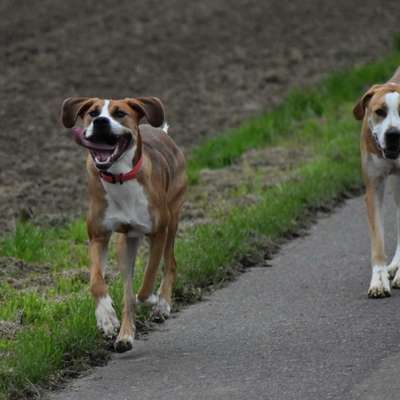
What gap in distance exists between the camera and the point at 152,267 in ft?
27.6

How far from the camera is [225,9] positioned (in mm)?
23328

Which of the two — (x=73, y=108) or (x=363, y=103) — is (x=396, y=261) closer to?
(x=363, y=103)

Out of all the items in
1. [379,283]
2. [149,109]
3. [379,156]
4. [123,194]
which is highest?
[149,109]

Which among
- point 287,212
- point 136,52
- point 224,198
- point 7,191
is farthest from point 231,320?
point 136,52

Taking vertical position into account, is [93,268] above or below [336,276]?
above

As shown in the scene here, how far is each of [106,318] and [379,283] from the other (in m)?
2.13

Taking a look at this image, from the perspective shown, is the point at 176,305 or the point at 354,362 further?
the point at 176,305

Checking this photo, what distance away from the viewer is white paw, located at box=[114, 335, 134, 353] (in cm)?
785

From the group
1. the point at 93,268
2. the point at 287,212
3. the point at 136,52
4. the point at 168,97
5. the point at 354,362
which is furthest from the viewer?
the point at 136,52

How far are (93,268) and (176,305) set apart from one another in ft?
4.03

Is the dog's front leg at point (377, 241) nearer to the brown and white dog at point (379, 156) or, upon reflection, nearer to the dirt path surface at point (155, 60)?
the brown and white dog at point (379, 156)

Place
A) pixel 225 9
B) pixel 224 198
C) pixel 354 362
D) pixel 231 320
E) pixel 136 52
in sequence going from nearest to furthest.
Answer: pixel 354 362, pixel 231 320, pixel 224 198, pixel 136 52, pixel 225 9

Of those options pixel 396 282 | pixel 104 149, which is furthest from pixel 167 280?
pixel 396 282

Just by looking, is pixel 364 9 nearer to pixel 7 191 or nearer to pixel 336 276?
pixel 7 191
